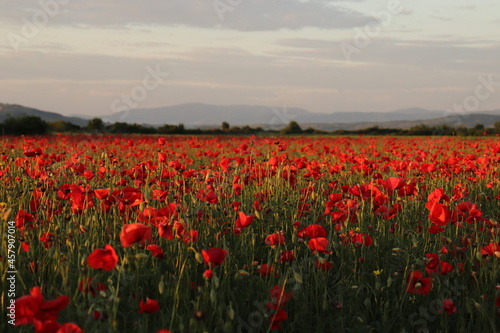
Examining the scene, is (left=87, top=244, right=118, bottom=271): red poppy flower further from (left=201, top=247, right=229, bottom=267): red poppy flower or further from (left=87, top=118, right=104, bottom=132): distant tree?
(left=87, top=118, right=104, bottom=132): distant tree

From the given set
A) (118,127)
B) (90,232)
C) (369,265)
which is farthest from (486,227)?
(118,127)

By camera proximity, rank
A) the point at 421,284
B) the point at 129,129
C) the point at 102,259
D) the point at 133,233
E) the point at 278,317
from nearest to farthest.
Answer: the point at 102,259, the point at 133,233, the point at 278,317, the point at 421,284, the point at 129,129

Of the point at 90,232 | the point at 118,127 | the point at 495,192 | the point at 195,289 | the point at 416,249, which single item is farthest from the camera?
the point at 118,127

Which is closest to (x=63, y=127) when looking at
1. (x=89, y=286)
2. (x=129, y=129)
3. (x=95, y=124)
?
(x=95, y=124)

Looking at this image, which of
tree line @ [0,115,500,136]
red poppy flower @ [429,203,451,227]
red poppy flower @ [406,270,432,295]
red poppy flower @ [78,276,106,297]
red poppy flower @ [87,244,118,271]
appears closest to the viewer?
red poppy flower @ [87,244,118,271]

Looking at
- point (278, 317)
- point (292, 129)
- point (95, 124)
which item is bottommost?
point (278, 317)

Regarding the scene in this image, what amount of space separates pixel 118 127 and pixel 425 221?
26714 millimetres

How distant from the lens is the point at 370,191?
11.1 ft

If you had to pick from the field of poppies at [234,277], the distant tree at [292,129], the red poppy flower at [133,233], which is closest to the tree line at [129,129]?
the distant tree at [292,129]

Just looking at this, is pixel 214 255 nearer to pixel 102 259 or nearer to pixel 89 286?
pixel 102 259

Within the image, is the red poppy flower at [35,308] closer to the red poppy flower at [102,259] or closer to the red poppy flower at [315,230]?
the red poppy flower at [102,259]

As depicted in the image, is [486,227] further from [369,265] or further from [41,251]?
[41,251]

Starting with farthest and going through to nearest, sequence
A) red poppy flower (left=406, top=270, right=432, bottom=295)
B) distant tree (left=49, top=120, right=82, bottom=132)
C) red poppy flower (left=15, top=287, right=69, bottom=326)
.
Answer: distant tree (left=49, top=120, right=82, bottom=132), red poppy flower (left=406, top=270, right=432, bottom=295), red poppy flower (left=15, top=287, right=69, bottom=326)

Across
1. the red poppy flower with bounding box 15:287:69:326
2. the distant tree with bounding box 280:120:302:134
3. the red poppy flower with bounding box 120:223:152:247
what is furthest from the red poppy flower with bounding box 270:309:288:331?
the distant tree with bounding box 280:120:302:134
